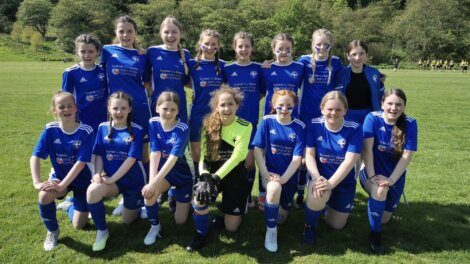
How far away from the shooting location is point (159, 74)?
15.3 feet

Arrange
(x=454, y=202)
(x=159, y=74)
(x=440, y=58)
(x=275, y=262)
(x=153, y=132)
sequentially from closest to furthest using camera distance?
(x=275, y=262)
(x=153, y=132)
(x=159, y=74)
(x=454, y=202)
(x=440, y=58)

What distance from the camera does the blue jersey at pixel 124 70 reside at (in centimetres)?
453

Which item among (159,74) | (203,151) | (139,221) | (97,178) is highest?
(159,74)

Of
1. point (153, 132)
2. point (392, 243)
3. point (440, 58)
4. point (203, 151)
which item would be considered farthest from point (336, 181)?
point (440, 58)

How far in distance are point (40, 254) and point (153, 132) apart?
5.30 feet

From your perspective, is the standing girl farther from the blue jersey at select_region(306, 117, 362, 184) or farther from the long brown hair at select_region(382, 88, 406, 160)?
the long brown hair at select_region(382, 88, 406, 160)

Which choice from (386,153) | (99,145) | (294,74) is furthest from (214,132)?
(386,153)

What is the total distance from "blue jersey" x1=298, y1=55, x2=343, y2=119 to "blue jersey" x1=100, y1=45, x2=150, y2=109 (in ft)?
6.94

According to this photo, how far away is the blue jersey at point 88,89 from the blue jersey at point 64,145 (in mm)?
676

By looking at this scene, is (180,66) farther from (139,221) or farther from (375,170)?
(375,170)

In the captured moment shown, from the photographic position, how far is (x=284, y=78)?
4711 mm

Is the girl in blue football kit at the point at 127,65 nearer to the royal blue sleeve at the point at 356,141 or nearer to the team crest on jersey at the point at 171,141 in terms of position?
the team crest on jersey at the point at 171,141

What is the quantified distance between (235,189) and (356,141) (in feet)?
4.53

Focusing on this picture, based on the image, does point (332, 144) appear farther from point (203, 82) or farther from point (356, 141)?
point (203, 82)
